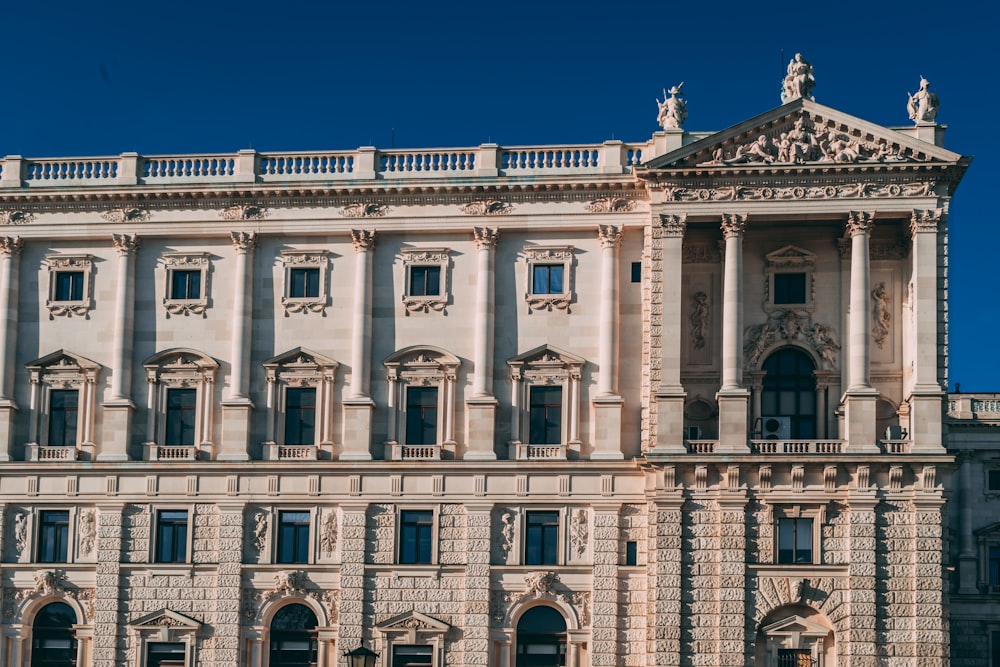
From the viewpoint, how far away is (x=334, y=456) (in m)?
66.5

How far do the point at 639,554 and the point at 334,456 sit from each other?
11760 millimetres

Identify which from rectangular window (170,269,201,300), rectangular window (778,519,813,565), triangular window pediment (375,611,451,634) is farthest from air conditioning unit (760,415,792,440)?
rectangular window (170,269,201,300)

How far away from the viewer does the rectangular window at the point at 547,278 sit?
221 ft

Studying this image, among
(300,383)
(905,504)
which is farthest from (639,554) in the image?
(300,383)

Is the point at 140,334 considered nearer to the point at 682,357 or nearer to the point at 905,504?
the point at 682,357

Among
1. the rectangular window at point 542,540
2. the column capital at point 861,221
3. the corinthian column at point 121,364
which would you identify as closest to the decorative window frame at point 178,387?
the corinthian column at point 121,364

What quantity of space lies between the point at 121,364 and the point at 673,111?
74.4 ft

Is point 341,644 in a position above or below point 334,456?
below

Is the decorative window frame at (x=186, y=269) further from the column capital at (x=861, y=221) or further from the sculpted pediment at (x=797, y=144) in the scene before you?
the column capital at (x=861, y=221)

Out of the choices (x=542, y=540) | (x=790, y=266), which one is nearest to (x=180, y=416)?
(x=542, y=540)

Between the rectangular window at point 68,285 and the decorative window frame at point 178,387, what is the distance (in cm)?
417

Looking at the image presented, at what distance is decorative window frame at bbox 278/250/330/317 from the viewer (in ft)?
223

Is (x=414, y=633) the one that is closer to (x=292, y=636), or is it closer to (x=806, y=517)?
(x=292, y=636)

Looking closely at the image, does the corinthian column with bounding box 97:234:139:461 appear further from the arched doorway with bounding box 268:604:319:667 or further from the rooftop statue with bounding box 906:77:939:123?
the rooftop statue with bounding box 906:77:939:123
